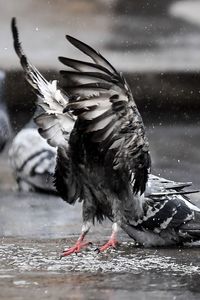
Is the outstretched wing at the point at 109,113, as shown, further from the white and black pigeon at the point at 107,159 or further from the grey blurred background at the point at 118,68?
the grey blurred background at the point at 118,68

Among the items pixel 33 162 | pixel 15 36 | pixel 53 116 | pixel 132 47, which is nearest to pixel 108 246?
pixel 53 116

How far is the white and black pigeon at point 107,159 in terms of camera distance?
5480mm

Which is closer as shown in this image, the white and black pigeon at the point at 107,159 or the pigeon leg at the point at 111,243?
the white and black pigeon at the point at 107,159

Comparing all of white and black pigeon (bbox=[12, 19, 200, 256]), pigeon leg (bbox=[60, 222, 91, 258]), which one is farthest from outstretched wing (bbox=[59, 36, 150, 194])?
pigeon leg (bbox=[60, 222, 91, 258])

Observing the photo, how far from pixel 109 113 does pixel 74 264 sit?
89 centimetres

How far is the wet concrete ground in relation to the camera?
479 centimetres

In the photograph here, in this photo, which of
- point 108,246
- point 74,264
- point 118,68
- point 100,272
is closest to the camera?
point 100,272

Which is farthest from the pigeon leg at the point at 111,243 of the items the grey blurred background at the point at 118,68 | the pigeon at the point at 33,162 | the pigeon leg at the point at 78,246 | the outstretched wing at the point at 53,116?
the pigeon at the point at 33,162

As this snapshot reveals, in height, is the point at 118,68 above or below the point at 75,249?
above

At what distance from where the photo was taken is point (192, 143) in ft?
36.7

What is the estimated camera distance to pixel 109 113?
18.3 feet

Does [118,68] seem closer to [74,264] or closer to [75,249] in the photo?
[75,249]

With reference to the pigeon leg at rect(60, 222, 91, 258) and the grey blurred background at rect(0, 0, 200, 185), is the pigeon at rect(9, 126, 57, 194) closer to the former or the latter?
the grey blurred background at rect(0, 0, 200, 185)

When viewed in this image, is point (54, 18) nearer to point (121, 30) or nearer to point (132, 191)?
point (121, 30)
